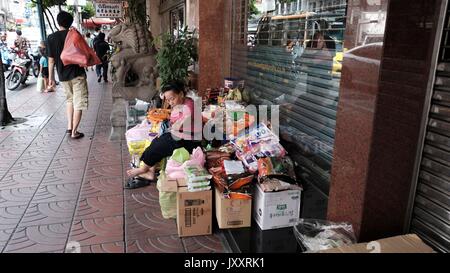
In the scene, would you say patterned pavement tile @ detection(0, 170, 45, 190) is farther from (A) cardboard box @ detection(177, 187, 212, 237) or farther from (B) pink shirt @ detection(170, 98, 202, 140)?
(A) cardboard box @ detection(177, 187, 212, 237)

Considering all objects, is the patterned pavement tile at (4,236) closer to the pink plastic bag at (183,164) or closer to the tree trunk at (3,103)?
the pink plastic bag at (183,164)

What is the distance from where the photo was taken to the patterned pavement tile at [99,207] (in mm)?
3537

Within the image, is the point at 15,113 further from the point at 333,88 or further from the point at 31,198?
the point at 333,88

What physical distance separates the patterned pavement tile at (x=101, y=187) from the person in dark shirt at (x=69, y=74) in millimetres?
2079

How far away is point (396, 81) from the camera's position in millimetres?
2051

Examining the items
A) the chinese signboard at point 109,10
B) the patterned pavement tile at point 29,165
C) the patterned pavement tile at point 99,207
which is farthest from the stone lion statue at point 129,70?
the chinese signboard at point 109,10

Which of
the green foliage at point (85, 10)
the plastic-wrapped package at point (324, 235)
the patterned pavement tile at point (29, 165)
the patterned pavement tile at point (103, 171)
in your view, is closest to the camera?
the plastic-wrapped package at point (324, 235)

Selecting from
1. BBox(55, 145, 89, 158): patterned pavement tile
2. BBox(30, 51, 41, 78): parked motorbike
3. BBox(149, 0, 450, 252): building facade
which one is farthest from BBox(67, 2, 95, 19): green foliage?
BBox(149, 0, 450, 252): building facade

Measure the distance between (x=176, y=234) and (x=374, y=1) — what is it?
2.37m

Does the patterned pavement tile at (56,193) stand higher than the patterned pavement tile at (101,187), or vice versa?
the patterned pavement tile at (101,187)

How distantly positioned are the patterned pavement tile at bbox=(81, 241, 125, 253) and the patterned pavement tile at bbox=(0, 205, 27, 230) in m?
0.88

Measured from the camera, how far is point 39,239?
3117 mm

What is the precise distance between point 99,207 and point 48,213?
0.47 m
